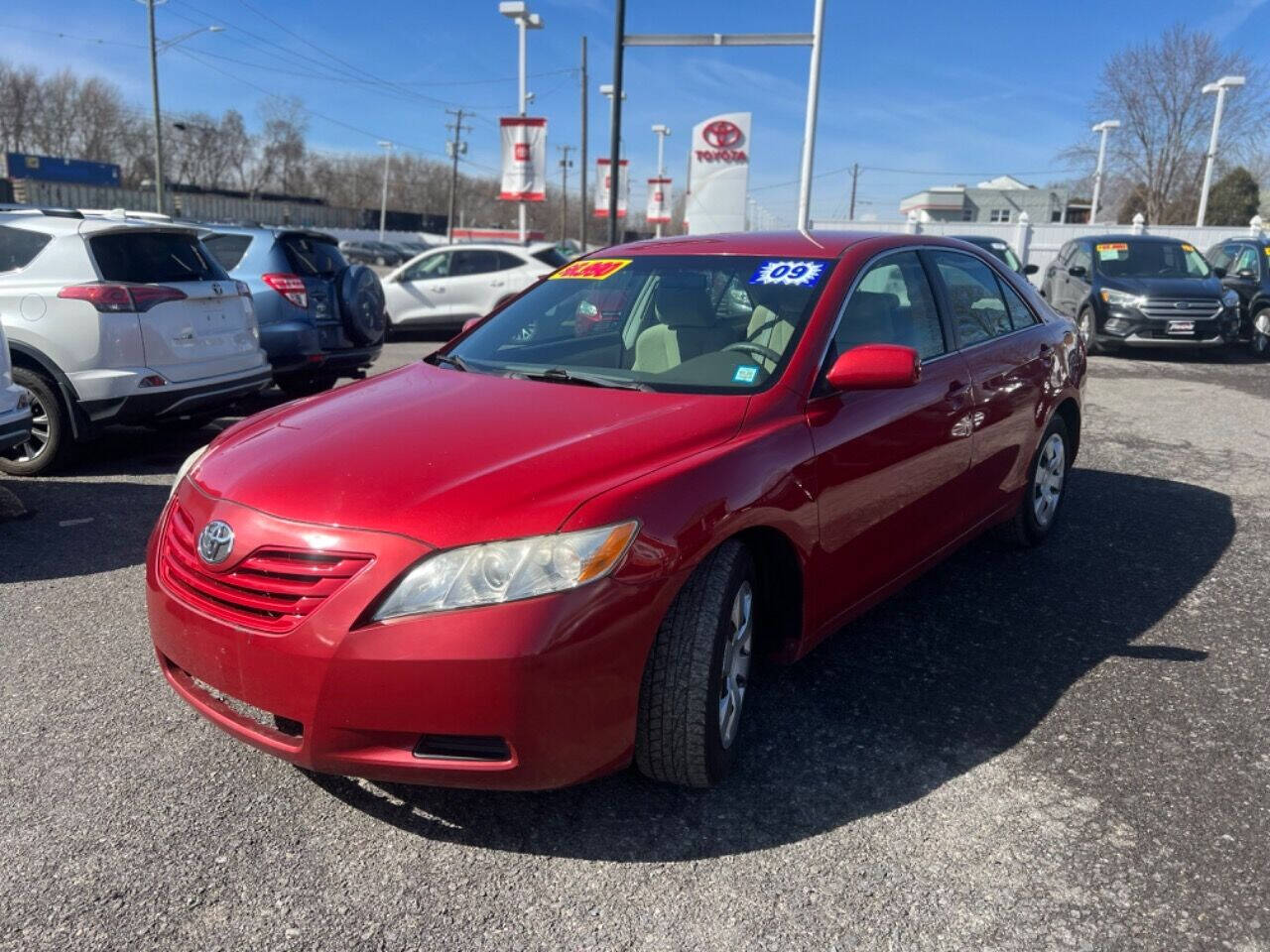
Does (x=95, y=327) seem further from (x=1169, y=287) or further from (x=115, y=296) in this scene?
(x=1169, y=287)

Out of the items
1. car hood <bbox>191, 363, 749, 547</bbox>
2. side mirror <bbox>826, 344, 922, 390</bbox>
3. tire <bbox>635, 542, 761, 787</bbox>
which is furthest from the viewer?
side mirror <bbox>826, 344, 922, 390</bbox>

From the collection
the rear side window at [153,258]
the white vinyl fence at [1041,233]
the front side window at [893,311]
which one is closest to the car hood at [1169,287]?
the front side window at [893,311]

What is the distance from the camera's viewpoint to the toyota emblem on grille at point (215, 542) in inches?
96.9

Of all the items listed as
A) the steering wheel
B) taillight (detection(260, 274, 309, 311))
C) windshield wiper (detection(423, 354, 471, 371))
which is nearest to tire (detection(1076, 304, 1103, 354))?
taillight (detection(260, 274, 309, 311))

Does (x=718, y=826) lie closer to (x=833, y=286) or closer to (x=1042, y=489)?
(x=833, y=286)

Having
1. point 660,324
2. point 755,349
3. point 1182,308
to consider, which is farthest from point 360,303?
point 1182,308

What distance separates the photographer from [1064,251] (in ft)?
50.6

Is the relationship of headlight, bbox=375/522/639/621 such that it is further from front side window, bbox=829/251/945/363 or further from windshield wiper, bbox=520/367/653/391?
front side window, bbox=829/251/945/363

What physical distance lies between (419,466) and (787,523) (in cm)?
106

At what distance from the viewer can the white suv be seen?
5.90 m

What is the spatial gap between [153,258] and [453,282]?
8587 mm

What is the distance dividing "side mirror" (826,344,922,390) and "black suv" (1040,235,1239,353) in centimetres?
1158

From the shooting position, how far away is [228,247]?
846 cm

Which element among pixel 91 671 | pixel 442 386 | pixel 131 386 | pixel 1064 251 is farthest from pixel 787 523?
pixel 1064 251
